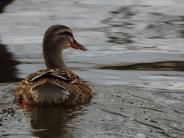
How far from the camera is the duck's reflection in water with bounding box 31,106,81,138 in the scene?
9.65 metres

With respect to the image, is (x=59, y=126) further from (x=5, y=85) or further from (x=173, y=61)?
(x=173, y=61)

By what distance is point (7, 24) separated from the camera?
17.9 m

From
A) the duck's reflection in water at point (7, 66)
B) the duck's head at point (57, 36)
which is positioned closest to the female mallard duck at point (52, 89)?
the duck's head at point (57, 36)

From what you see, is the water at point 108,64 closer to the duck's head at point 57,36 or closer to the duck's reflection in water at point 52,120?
the duck's reflection in water at point 52,120

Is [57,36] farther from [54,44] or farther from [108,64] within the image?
[108,64]

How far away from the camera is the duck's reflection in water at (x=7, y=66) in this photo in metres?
13.3

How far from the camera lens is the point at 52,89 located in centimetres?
1078

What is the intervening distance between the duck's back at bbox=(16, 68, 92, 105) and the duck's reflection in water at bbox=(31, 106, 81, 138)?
114 millimetres

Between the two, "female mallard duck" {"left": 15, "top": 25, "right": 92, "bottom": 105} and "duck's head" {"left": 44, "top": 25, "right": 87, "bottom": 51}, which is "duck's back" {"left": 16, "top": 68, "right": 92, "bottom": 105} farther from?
"duck's head" {"left": 44, "top": 25, "right": 87, "bottom": 51}

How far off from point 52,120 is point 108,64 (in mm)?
3973

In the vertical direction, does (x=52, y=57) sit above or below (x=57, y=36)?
below

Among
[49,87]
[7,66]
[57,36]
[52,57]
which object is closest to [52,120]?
[49,87]

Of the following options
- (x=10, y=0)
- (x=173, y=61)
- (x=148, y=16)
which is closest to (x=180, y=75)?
(x=173, y=61)

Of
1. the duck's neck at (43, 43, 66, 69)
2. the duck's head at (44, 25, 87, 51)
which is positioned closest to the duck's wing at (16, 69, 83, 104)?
the duck's neck at (43, 43, 66, 69)
